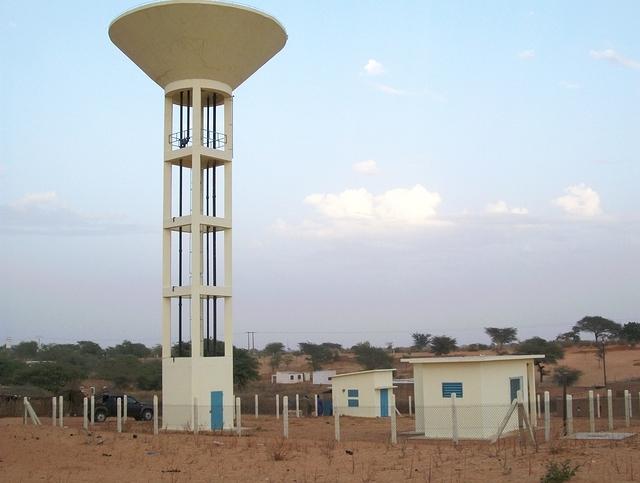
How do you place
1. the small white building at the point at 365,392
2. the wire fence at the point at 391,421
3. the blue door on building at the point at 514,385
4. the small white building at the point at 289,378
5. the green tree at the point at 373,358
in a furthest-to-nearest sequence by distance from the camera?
1. the green tree at the point at 373,358
2. the small white building at the point at 289,378
3. the small white building at the point at 365,392
4. the blue door on building at the point at 514,385
5. the wire fence at the point at 391,421

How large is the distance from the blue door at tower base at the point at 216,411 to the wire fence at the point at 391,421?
0.14 feet

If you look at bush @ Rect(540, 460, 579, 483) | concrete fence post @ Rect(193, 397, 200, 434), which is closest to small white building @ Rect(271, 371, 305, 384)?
concrete fence post @ Rect(193, 397, 200, 434)

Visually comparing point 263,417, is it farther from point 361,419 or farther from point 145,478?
point 145,478

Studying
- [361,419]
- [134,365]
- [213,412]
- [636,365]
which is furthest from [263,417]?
[636,365]

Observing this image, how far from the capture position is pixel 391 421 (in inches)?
1126

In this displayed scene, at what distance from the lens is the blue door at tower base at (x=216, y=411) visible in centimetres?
3621

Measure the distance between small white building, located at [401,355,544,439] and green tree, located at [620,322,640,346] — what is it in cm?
7412

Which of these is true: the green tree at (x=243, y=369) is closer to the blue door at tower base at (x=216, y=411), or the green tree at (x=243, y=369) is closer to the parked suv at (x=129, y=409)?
the parked suv at (x=129, y=409)

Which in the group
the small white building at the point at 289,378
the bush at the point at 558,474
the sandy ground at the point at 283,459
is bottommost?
the small white building at the point at 289,378

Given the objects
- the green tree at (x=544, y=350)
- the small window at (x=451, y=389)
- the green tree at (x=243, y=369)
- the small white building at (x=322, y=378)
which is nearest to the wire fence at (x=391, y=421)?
the small window at (x=451, y=389)

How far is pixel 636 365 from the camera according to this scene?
288ft

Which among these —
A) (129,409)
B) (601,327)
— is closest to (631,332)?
(601,327)

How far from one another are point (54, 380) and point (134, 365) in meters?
16.9

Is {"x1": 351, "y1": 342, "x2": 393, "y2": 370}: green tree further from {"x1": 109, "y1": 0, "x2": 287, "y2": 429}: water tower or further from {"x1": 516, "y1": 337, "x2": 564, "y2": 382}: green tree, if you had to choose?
{"x1": 109, "y1": 0, "x2": 287, "y2": 429}: water tower
